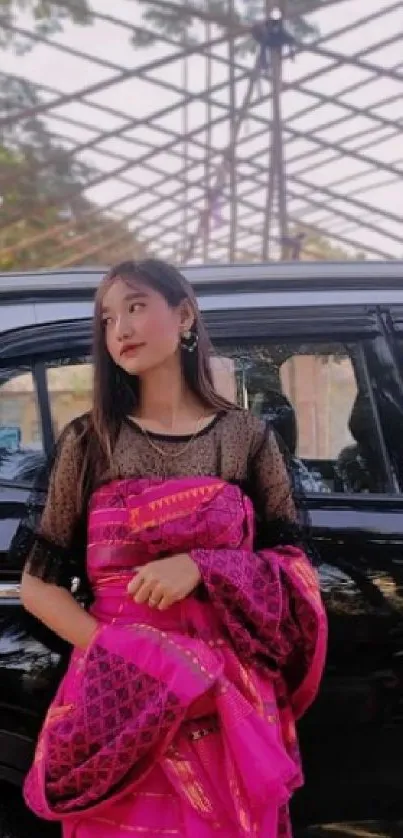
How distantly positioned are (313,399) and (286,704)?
888 millimetres

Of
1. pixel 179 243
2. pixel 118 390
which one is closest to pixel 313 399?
pixel 118 390

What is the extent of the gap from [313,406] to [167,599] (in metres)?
1.00

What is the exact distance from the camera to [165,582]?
5.64ft

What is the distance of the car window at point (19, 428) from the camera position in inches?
93.7

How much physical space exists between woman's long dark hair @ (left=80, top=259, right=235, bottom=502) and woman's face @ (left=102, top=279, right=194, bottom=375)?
2 centimetres

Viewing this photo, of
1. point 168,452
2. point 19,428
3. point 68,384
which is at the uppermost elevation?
point 68,384

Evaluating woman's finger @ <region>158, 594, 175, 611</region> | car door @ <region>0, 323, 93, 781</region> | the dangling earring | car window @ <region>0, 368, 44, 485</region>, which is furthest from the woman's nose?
car window @ <region>0, 368, 44, 485</region>

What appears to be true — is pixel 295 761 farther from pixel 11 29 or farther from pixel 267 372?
pixel 11 29

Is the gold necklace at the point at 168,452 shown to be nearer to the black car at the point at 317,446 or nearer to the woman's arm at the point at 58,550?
the woman's arm at the point at 58,550

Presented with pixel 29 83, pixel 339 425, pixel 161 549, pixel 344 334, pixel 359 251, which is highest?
pixel 29 83

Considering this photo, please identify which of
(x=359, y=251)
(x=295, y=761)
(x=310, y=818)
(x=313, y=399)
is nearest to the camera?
(x=295, y=761)

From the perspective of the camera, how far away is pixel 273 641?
1.81m

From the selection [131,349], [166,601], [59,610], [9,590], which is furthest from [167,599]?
[9,590]

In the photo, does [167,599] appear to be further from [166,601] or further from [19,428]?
[19,428]
